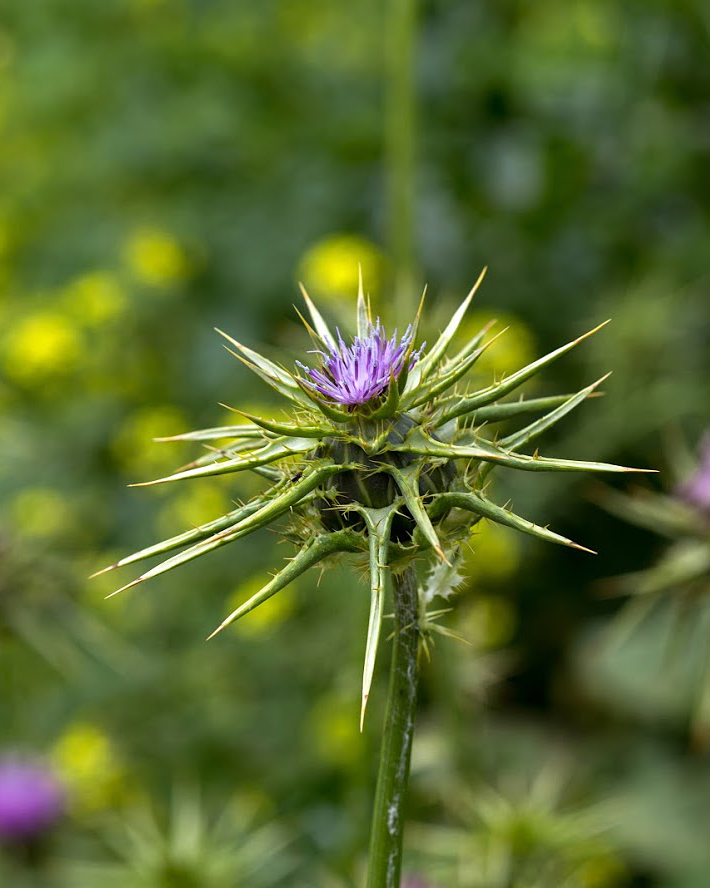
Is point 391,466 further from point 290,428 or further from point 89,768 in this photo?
point 89,768

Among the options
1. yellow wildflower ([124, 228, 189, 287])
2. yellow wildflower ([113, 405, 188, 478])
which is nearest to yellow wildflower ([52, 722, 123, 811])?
yellow wildflower ([113, 405, 188, 478])

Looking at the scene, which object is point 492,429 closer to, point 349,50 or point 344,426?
point 344,426

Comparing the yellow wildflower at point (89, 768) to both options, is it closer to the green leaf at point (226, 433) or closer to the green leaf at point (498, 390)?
the green leaf at point (226, 433)

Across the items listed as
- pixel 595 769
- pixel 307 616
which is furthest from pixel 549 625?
pixel 307 616

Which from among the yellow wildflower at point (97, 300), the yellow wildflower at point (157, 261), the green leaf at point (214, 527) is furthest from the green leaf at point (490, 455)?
the yellow wildflower at point (157, 261)

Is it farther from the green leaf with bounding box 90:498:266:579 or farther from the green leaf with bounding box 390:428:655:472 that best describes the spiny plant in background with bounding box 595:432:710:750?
the green leaf with bounding box 90:498:266:579

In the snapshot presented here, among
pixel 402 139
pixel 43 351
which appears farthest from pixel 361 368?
pixel 43 351
